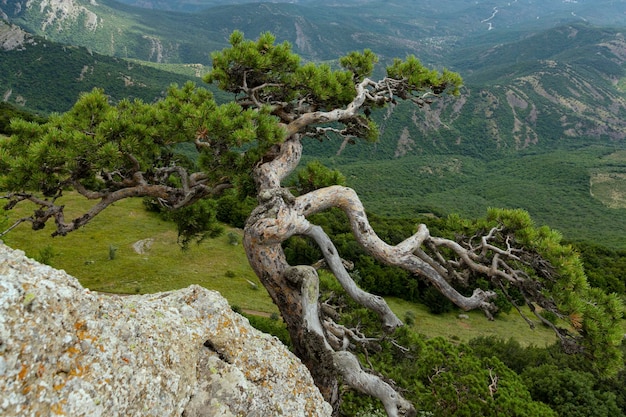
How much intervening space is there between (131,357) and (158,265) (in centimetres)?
1961

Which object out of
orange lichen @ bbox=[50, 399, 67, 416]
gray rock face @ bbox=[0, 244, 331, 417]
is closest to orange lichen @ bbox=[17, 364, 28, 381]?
gray rock face @ bbox=[0, 244, 331, 417]

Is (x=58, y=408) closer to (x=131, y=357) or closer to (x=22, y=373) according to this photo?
(x=22, y=373)

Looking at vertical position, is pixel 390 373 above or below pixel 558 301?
below

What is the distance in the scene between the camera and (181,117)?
18.9ft

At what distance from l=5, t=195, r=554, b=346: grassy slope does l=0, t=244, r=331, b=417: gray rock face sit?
1476cm

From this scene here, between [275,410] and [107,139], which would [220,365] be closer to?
[275,410]

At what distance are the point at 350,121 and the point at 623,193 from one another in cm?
16307

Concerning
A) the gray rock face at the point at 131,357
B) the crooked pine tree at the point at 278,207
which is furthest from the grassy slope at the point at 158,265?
the gray rock face at the point at 131,357

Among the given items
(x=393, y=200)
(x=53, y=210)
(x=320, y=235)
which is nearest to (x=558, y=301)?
(x=320, y=235)

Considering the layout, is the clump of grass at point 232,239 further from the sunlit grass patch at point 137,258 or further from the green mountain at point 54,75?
the green mountain at point 54,75

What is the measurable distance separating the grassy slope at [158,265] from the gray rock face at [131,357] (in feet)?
48.4

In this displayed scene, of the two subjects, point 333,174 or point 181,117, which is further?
point 333,174

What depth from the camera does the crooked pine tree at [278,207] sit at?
4.86 meters

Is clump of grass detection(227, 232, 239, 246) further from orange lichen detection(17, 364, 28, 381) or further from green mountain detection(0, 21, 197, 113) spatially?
green mountain detection(0, 21, 197, 113)
